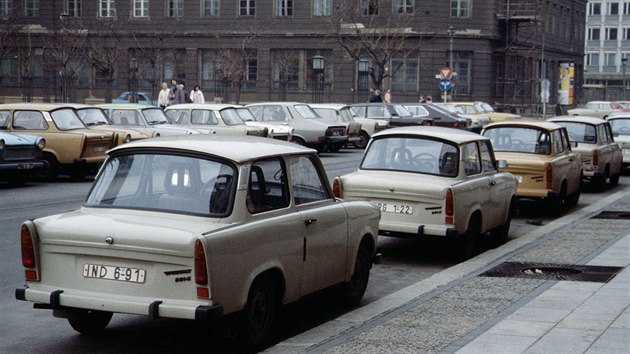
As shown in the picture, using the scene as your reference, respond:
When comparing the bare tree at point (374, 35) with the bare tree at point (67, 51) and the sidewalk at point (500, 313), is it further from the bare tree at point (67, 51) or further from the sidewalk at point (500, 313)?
the sidewalk at point (500, 313)

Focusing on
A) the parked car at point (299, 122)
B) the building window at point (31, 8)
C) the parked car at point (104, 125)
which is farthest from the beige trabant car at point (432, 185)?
the building window at point (31, 8)

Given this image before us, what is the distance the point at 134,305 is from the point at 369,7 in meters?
63.7

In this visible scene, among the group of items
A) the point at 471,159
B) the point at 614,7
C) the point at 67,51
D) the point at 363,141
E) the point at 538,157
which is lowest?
the point at 363,141

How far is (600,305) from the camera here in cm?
1002

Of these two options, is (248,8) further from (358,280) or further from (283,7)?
(358,280)

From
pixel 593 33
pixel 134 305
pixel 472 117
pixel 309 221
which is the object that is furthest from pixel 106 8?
pixel 593 33

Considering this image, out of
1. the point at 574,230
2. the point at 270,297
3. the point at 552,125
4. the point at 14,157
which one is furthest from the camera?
the point at 14,157

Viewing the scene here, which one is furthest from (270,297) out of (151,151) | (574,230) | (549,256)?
(574,230)

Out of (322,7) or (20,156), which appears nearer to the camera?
(20,156)

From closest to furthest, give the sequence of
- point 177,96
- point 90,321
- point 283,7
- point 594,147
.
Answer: point 90,321
point 594,147
point 177,96
point 283,7

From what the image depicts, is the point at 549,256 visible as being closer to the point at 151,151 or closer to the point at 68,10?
the point at 151,151

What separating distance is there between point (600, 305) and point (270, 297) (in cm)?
330

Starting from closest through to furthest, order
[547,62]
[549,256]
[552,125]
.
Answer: [549,256] → [552,125] → [547,62]

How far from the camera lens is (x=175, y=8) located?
73188 mm
